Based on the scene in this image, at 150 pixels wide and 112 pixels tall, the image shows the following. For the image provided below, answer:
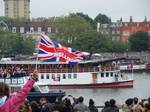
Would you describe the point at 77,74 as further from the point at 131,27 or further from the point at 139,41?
the point at 131,27

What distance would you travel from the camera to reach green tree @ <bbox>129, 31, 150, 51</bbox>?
12069 cm

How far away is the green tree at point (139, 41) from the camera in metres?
121

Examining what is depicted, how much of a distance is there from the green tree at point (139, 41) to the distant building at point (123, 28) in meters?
23.0

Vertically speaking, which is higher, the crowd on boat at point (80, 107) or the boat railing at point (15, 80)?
the boat railing at point (15, 80)

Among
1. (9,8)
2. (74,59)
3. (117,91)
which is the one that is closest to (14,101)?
(74,59)

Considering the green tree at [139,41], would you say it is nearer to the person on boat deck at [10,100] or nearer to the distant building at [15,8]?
the distant building at [15,8]

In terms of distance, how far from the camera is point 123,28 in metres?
150

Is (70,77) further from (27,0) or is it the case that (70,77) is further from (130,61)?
(27,0)

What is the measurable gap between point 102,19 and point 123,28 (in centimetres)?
1175

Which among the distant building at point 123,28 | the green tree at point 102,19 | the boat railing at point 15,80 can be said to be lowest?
the boat railing at point 15,80

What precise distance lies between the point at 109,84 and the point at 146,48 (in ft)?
220

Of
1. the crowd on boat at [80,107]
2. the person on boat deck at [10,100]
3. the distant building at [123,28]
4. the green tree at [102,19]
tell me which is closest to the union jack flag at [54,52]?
the crowd on boat at [80,107]

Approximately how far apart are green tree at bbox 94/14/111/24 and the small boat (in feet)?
328

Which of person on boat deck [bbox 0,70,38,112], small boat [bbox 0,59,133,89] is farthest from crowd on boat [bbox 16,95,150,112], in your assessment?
small boat [bbox 0,59,133,89]
